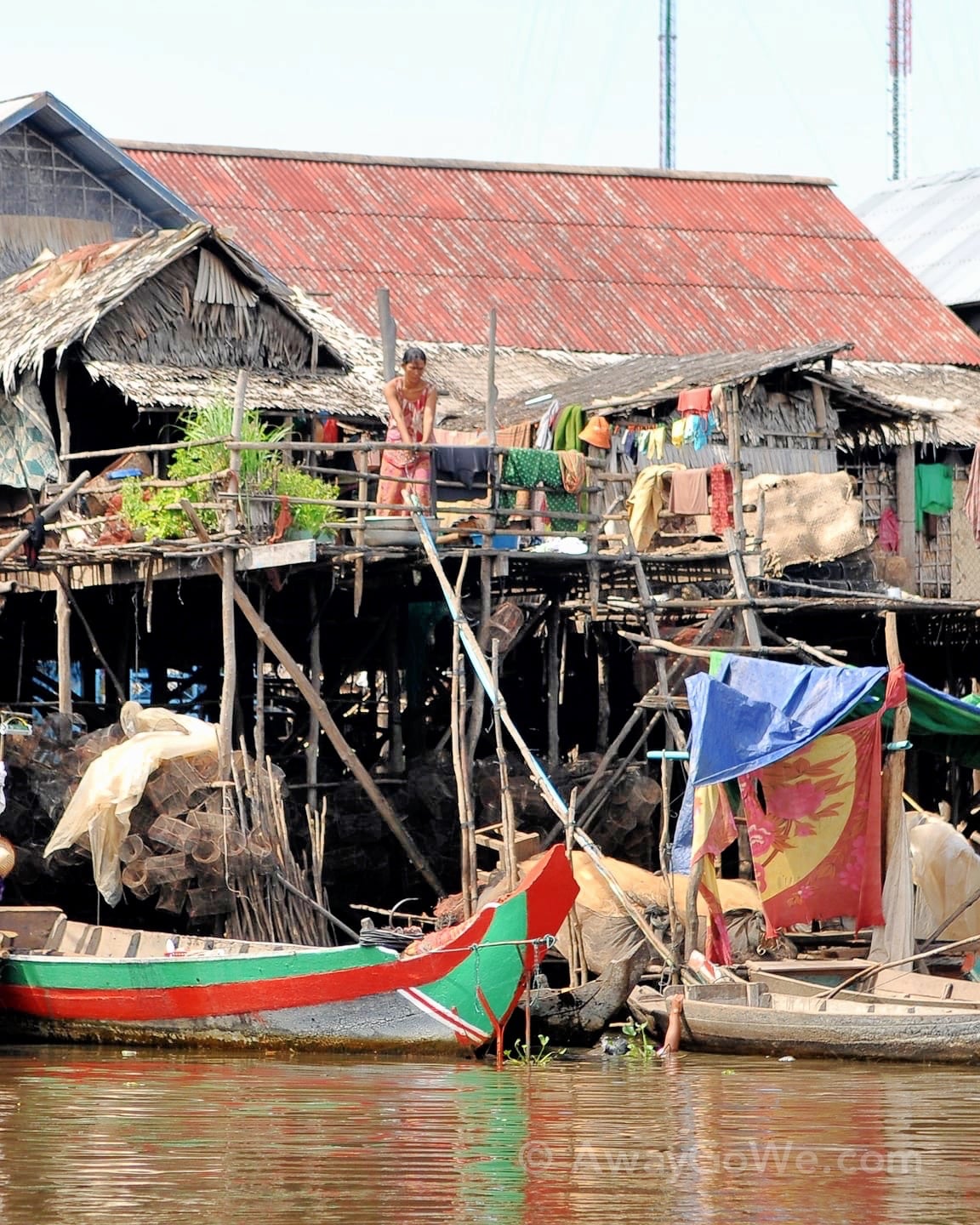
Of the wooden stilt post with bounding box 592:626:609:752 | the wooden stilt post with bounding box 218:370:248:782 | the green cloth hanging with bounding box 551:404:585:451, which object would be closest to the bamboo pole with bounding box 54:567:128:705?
the wooden stilt post with bounding box 218:370:248:782

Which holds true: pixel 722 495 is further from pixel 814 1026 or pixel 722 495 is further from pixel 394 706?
pixel 814 1026

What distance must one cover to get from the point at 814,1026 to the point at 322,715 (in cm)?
420

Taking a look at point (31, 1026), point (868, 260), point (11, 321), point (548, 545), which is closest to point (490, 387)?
point (548, 545)

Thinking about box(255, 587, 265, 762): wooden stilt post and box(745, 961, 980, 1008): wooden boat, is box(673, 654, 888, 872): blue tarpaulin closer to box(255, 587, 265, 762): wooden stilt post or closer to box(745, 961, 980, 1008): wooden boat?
box(745, 961, 980, 1008): wooden boat

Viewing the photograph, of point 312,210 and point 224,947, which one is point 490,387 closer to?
point 224,947

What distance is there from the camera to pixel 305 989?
13367 mm

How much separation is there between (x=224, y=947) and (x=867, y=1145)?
5.25m

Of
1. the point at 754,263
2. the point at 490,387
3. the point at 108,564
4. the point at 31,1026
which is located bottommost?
the point at 31,1026

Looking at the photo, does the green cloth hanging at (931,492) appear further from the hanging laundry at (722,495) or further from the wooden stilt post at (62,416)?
the wooden stilt post at (62,416)

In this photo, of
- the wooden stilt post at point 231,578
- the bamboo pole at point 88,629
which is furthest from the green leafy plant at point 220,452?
the bamboo pole at point 88,629

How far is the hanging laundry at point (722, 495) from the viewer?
675 inches

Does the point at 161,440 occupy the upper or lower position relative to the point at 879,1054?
upper

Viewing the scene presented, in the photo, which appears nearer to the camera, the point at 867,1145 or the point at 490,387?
the point at 867,1145

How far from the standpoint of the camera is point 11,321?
722 inches
